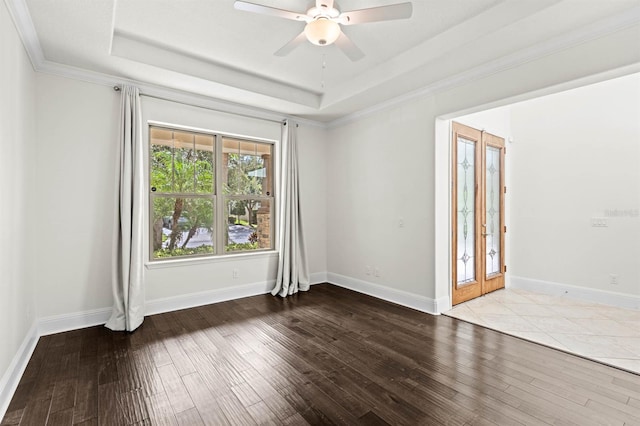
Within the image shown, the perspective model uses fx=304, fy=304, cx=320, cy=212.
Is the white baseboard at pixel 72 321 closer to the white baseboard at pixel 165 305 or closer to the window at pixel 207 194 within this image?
the white baseboard at pixel 165 305

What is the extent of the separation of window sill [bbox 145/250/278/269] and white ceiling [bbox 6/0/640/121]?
218 cm

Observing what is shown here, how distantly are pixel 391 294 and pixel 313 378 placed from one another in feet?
7.28

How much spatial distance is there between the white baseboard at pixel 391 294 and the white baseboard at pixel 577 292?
1979mm

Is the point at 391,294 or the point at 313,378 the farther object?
the point at 391,294

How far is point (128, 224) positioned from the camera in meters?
3.38

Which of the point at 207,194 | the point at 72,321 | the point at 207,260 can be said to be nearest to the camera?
the point at 72,321

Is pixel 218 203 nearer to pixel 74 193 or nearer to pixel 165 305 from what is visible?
pixel 165 305

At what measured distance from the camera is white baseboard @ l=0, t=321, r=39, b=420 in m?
2.00

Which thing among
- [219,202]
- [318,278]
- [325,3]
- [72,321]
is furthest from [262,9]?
[318,278]

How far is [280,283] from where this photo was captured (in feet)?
15.3

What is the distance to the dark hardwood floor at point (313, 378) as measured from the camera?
1920 millimetres

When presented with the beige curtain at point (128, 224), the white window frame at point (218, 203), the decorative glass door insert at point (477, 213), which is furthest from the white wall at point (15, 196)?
the decorative glass door insert at point (477, 213)

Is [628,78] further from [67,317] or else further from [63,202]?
[67,317]

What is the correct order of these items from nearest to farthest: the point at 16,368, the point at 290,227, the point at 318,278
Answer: the point at 16,368, the point at 290,227, the point at 318,278
